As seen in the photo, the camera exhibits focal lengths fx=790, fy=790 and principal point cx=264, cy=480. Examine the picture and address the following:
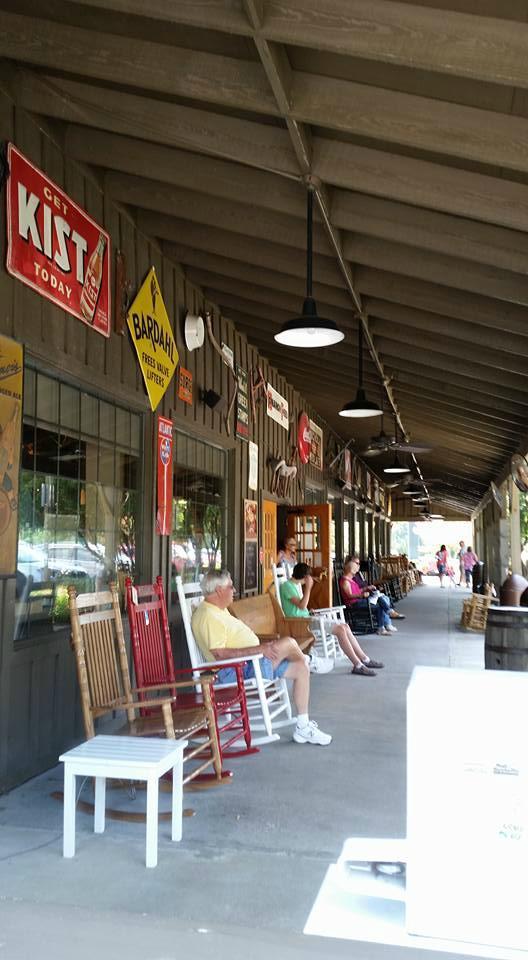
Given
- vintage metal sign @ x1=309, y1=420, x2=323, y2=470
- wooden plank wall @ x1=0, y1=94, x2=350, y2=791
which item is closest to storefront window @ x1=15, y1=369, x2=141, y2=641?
wooden plank wall @ x1=0, y1=94, x2=350, y2=791

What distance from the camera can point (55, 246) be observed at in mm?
4336

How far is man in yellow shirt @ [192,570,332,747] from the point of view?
4.67m

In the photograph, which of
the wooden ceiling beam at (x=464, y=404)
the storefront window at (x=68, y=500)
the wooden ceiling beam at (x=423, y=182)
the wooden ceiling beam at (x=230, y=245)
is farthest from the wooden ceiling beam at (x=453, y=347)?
the wooden ceiling beam at (x=423, y=182)

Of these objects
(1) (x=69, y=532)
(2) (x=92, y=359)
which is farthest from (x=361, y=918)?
(2) (x=92, y=359)

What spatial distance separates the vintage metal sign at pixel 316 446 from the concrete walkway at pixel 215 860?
754cm

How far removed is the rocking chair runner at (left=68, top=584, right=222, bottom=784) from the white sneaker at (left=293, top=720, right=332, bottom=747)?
96 centimetres

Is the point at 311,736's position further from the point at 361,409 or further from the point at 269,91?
the point at 269,91

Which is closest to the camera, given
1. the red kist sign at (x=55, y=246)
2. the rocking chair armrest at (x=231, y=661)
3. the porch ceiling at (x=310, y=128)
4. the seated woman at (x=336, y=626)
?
the porch ceiling at (x=310, y=128)

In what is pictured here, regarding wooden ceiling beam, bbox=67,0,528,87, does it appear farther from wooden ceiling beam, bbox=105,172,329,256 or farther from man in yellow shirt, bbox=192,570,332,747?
man in yellow shirt, bbox=192,570,332,747

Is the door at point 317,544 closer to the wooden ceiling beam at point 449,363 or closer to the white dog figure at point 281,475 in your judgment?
the white dog figure at point 281,475

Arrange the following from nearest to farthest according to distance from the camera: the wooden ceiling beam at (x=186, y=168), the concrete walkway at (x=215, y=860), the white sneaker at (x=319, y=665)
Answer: the concrete walkway at (x=215, y=860)
the wooden ceiling beam at (x=186, y=168)
the white sneaker at (x=319, y=665)

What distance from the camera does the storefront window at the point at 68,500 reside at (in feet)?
13.7

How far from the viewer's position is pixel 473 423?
11109 mm

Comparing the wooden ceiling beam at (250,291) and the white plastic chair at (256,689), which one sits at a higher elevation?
the wooden ceiling beam at (250,291)
